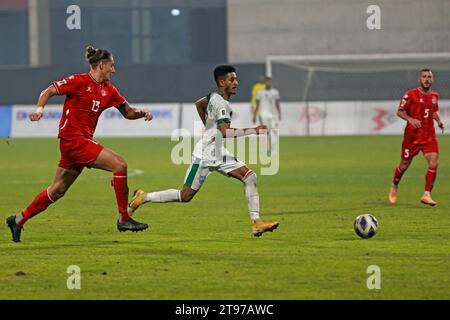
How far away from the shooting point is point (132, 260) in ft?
36.0

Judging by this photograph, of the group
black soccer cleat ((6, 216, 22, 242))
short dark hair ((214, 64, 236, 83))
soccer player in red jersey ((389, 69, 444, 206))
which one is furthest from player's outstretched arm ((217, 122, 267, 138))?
soccer player in red jersey ((389, 69, 444, 206))

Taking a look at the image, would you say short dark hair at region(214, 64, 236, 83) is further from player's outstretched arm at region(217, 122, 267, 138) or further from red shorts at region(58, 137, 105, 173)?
red shorts at region(58, 137, 105, 173)

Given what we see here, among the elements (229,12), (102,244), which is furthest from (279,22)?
(102,244)

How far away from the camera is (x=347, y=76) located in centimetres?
4241

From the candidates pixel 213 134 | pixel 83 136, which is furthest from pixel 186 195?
pixel 83 136

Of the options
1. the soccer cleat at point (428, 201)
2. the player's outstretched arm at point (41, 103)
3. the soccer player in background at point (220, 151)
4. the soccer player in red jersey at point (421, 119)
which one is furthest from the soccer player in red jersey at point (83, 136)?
the soccer player in red jersey at point (421, 119)

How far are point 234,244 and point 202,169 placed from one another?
1190 millimetres

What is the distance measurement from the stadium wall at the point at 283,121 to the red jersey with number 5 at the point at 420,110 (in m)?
21.1

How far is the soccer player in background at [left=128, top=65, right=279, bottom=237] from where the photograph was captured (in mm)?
12539

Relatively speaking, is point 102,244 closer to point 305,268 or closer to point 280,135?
point 305,268

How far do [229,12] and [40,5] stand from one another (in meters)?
9.28

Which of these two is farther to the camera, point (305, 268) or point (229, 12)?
point (229, 12)

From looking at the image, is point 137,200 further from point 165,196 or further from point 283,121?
point 283,121

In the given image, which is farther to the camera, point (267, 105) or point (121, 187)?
point (267, 105)
